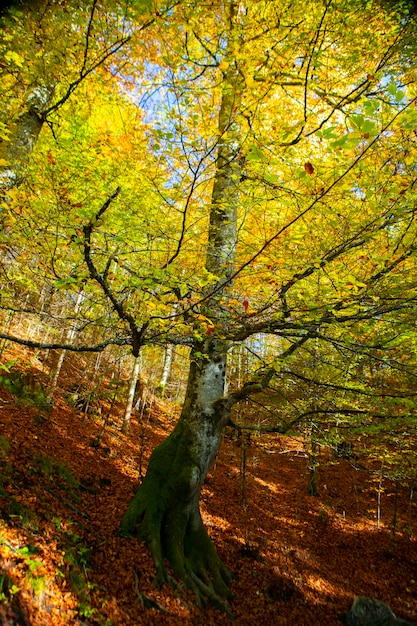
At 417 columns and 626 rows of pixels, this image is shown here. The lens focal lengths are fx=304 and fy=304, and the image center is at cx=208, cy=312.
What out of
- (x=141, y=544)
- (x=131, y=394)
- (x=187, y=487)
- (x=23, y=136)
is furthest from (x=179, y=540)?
(x=23, y=136)

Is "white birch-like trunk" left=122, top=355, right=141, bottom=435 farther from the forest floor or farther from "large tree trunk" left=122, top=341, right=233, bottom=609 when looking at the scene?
"large tree trunk" left=122, top=341, right=233, bottom=609

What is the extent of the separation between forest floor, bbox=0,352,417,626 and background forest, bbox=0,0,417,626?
0.05m

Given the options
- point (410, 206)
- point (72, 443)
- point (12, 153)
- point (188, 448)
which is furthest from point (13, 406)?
point (410, 206)

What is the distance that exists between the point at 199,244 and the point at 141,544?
15.2 ft

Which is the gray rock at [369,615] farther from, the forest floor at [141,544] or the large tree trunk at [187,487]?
the large tree trunk at [187,487]

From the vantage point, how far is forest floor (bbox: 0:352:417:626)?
3.55m

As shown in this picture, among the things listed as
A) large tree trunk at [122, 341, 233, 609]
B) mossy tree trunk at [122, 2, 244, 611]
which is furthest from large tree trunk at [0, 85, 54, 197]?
large tree trunk at [122, 341, 233, 609]

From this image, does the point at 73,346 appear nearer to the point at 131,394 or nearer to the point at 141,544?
the point at 141,544

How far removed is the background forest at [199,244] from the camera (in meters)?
2.71

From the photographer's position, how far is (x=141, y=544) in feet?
15.3

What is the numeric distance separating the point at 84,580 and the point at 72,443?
479 cm

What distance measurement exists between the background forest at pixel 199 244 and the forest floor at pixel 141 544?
0.17ft

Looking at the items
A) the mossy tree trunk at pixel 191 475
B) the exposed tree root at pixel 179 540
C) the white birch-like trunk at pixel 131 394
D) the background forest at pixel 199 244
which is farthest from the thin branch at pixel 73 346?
the white birch-like trunk at pixel 131 394

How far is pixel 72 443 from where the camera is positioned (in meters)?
8.07
